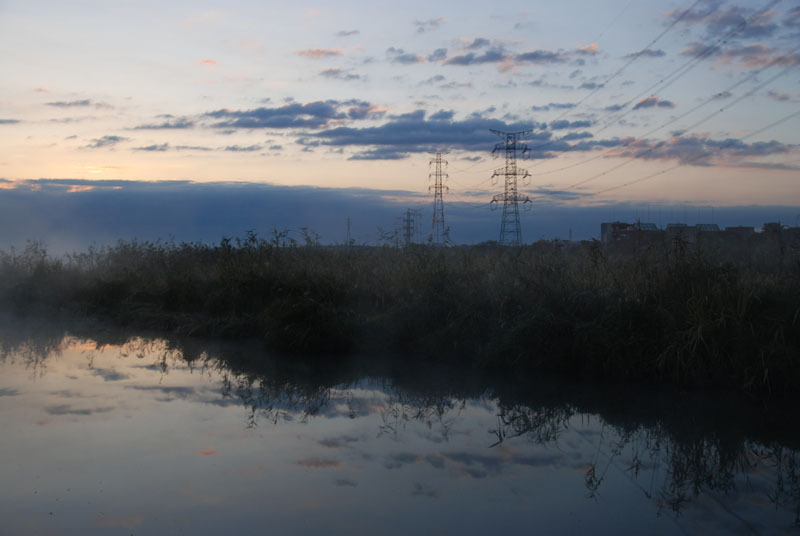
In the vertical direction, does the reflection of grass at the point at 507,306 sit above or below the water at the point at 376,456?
above

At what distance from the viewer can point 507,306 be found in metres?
10.6

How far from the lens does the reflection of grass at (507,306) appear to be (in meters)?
8.87

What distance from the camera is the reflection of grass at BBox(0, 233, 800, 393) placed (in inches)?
349

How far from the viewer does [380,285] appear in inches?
501

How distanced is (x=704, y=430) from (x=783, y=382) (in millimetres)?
2190

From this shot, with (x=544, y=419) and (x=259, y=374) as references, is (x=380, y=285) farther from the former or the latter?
(x=544, y=419)

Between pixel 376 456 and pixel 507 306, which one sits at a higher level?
pixel 507 306

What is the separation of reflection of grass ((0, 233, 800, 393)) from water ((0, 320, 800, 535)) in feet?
2.48

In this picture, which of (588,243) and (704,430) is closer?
(704,430)

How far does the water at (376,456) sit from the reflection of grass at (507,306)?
2.48ft

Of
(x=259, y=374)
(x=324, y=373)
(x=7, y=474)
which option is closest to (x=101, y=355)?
(x=259, y=374)

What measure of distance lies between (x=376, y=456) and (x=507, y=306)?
5123 mm

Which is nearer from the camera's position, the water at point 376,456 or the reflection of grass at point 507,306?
the water at point 376,456

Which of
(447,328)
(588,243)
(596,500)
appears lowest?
(596,500)
